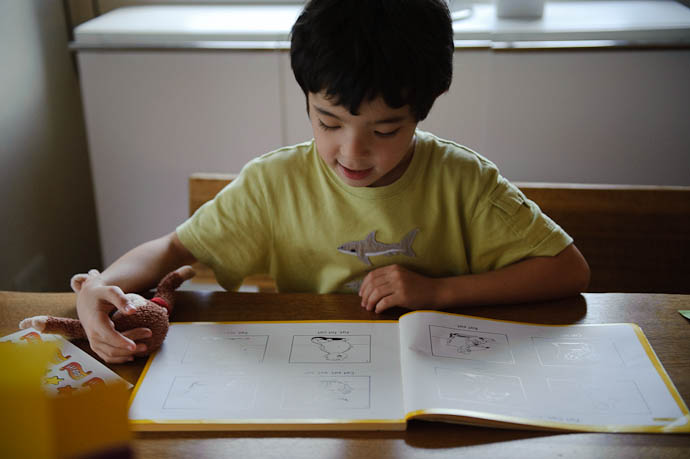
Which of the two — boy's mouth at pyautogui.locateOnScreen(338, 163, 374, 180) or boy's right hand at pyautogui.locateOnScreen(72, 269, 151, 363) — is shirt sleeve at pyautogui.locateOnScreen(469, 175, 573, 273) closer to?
boy's mouth at pyautogui.locateOnScreen(338, 163, 374, 180)

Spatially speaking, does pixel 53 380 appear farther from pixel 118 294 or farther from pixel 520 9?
pixel 520 9

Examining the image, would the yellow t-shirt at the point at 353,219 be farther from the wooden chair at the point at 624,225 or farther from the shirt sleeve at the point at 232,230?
the wooden chair at the point at 624,225

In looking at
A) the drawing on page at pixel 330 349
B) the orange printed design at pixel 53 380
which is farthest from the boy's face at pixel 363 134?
the orange printed design at pixel 53 380

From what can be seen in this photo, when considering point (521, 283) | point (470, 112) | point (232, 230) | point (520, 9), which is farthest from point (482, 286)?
point (520, 9)

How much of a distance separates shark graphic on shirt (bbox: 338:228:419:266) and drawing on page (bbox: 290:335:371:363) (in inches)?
9.1

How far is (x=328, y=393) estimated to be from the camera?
0.69m

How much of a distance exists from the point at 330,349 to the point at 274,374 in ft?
0.26

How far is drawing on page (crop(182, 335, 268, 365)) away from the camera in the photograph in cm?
75

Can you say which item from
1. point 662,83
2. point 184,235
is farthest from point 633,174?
point 184,235

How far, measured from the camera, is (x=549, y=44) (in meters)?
1.67

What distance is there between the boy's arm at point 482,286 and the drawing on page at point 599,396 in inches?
7.3

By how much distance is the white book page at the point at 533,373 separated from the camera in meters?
0.66

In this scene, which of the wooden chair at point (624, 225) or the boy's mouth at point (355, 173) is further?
the wooden chair at point (624, 225)

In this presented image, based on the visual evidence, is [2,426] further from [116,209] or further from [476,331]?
[116,209]
